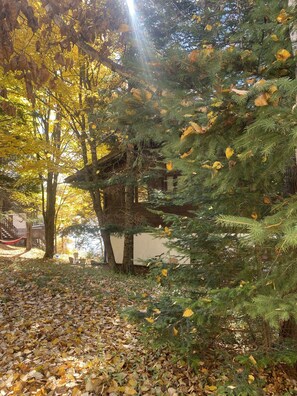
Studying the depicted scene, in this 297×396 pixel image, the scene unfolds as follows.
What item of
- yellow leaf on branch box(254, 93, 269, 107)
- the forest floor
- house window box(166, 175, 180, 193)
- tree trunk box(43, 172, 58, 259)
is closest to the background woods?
yellow leaf on branch box(254, 93, 269, 107)

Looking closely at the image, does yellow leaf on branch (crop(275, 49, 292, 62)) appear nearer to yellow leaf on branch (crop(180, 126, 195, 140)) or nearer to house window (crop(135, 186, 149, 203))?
yellow leaf on branch (crop(180, 126, 195, 140))

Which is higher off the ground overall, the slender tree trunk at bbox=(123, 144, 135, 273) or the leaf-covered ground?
the slender tree trunk at bbox=(123, 144, 135, 273)

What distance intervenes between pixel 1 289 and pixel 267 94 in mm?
6016

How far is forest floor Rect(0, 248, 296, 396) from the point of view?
9.61ft

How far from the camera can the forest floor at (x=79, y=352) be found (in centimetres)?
293

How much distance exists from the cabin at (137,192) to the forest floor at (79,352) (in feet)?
8.33

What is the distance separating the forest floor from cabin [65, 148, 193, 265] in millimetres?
2538

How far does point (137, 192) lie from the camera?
425 inches

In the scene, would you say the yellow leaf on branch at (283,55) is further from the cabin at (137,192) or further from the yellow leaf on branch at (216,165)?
the cabin at (137,192)

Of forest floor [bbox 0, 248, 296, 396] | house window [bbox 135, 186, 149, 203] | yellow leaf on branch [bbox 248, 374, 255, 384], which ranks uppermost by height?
house window [bbox 135, 186, 149, 203]

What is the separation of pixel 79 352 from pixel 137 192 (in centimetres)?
744

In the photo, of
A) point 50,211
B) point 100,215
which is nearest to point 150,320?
point 100,215

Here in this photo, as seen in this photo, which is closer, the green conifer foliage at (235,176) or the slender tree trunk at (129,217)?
the green conifer foliage at (235,176)

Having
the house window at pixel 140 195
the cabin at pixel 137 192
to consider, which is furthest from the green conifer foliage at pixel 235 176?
the house window at pixel 140 195
